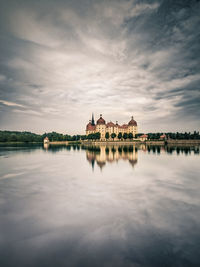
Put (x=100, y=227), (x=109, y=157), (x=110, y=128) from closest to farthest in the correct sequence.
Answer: (x=100, y=227) → (x=109, y=157) → (x=110, y=128)

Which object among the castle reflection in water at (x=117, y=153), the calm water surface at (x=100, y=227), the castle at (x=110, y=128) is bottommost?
the castle reflection in water at (x=117, y=153)

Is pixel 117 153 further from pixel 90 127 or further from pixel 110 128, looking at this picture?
pixel 90 127

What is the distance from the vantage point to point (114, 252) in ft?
18.8

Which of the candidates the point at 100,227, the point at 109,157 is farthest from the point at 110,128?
the point at 100,227

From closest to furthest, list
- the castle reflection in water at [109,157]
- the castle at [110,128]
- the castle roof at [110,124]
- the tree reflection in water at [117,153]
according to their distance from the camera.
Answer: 1. the castle reflection in water at [109,157]
2. the tree reflection in water at [117,153]
3. the castle at [110,128]
4. the castle roof at [110,124]

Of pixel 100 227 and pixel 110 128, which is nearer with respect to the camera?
pixel 100 227

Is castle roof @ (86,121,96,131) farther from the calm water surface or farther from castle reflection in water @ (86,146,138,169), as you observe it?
the calm water surface

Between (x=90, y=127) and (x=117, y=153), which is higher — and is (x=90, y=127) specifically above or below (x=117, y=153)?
above

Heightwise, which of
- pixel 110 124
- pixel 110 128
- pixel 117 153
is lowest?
pixel 117 153

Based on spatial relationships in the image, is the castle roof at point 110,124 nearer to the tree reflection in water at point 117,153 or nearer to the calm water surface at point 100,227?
the tree reflection in water at point 117,153

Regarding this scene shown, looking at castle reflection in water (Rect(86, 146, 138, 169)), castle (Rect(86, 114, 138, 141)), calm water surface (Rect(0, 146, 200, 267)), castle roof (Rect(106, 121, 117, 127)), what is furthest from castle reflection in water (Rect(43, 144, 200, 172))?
castle roof (Rect(106, 121, 117, 127))

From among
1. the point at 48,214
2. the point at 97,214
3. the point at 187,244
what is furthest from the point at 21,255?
the point at 187,244

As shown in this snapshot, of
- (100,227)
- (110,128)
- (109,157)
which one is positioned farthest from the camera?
(110,128)

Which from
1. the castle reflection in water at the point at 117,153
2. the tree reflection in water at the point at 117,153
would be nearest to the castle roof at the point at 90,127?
the tree reflection in water at the point at 117,153
